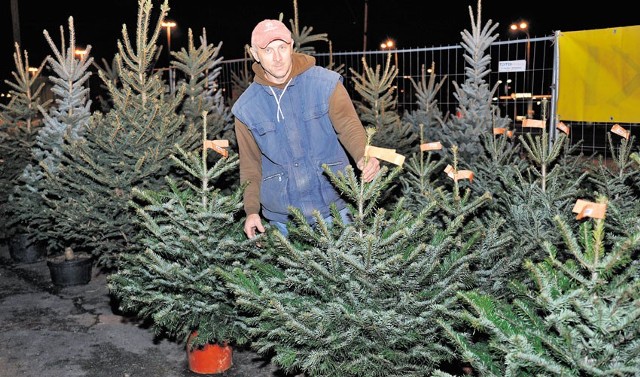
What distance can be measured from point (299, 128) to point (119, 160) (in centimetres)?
279

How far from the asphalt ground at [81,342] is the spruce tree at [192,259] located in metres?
0.82

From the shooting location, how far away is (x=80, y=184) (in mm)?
6117

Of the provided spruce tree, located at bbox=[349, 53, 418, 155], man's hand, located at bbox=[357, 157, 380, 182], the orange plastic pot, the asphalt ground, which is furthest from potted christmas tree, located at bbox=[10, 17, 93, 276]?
man's hand, located at bbox=[357, 157, 380, 182]

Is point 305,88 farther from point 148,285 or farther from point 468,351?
point 468,351

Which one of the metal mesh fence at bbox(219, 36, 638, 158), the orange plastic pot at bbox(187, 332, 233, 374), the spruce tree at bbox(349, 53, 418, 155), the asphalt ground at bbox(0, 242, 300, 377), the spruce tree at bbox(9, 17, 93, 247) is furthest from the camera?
the metal mesh fence at bbox(219, 36, 638, 158)

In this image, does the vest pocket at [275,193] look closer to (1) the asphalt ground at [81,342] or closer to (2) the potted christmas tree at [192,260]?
(2) the potted christmas tree at [192,260]

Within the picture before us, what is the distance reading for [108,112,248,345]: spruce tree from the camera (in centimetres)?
400

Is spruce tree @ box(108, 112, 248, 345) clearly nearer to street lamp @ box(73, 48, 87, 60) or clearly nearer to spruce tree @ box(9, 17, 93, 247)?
spruce tree @ box(9, 17, 93, 247)

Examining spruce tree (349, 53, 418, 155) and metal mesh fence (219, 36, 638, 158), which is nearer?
spruce tree (349, 53, 418, 155)

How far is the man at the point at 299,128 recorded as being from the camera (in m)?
3.83

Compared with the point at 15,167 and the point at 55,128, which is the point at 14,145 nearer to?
the point at 15,167

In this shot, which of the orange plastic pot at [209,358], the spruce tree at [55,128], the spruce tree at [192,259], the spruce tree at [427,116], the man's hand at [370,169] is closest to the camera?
the man's hand at [370,169]

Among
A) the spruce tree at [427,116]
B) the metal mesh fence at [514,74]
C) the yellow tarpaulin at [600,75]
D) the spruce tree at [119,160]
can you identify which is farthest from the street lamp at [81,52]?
the yellow tarpaulin at [600,75]

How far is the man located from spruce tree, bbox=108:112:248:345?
279 mm
